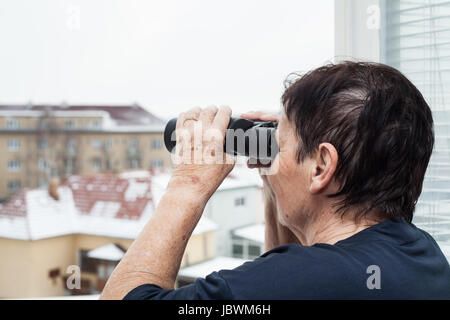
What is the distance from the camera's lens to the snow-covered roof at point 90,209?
142 cm

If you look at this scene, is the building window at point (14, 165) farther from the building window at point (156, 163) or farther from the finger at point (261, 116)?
the finger at point (261, 116)

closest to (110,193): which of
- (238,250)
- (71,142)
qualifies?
(71,142)

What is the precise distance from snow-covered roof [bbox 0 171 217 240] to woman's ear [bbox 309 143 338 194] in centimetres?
76

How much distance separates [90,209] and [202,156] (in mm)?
854

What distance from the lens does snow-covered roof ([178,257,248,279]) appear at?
57.4 inches

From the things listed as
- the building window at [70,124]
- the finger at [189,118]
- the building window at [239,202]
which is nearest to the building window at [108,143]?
the building window at [70,124]

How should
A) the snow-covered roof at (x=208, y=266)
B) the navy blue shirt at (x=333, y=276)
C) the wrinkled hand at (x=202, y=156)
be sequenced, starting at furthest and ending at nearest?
1. the snow-covered roof at (x=208, y=266)
2. the wrinkled hand at (x=202, y=156)
3. the navy blue shirt at (x=333, y=276)

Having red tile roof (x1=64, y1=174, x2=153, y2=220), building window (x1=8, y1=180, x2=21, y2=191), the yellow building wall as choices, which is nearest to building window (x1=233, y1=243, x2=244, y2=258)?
the yellow building wall

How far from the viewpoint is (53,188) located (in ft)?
4.65

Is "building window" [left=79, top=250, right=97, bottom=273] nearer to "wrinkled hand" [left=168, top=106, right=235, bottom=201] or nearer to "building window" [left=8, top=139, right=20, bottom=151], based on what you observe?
"building window" [left=8, top=139, right=20, bottom=151]

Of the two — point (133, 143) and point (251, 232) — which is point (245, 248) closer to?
point (251, 232)

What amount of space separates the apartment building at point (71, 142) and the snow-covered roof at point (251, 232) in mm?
327
